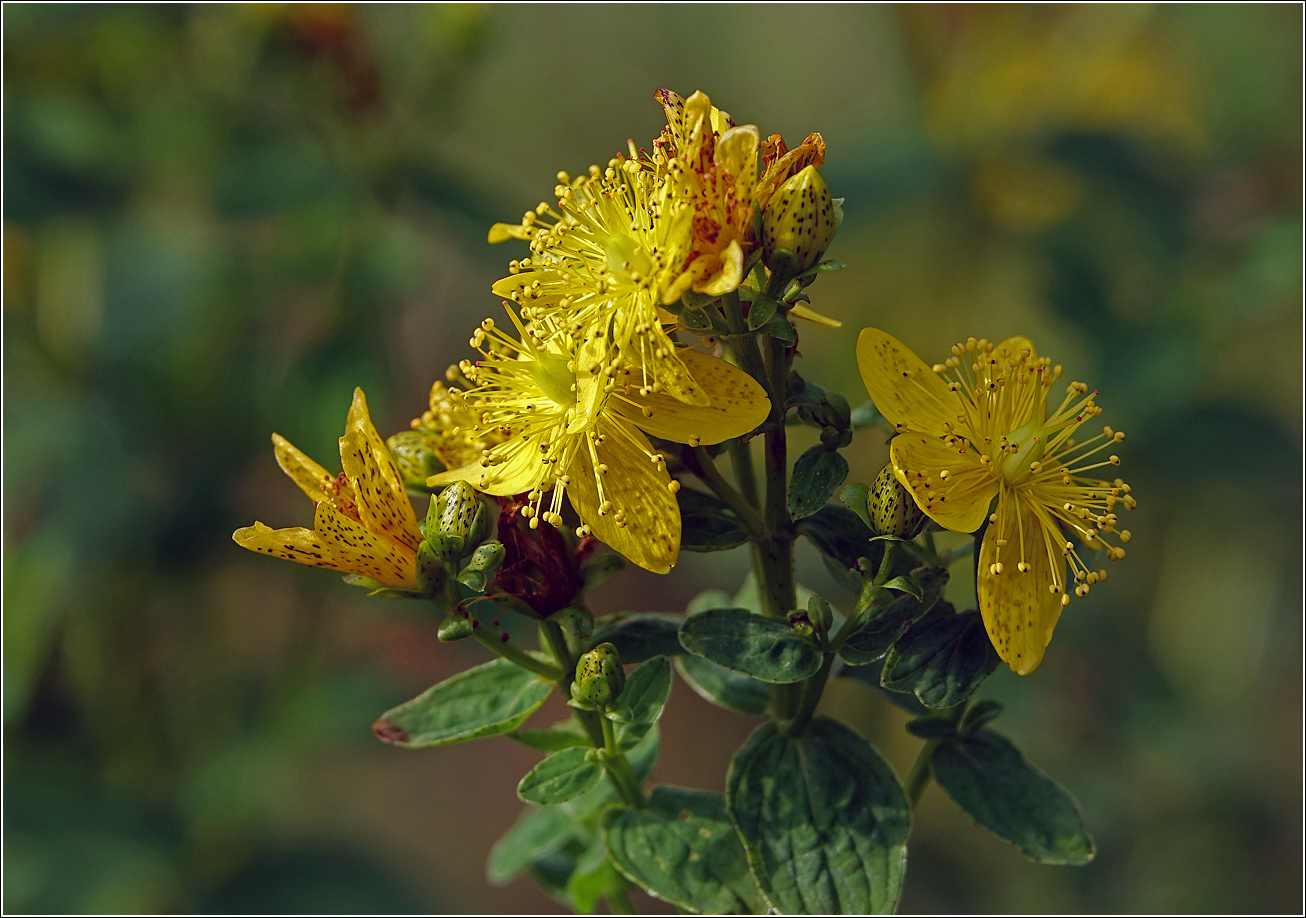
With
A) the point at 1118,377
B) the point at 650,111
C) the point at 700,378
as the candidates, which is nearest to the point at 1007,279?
the point at 1118,377

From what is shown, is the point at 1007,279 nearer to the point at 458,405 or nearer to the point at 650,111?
the point at 650,111

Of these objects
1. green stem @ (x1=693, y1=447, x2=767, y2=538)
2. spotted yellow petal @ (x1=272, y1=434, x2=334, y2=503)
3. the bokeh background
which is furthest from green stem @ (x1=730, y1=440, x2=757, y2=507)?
the bokeh background

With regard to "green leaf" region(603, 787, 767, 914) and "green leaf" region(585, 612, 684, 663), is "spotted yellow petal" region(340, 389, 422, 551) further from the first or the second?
"green leaf" region(603, 787, 767, 914)

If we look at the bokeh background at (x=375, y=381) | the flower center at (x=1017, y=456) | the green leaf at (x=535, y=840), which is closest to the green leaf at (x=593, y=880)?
the green leaf at (x=535, y=840)

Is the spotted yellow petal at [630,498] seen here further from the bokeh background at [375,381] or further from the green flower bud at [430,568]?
the bokeh background at [375,381]

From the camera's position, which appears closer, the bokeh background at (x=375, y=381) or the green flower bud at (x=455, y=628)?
the green flower bud at (x=455, y=628)

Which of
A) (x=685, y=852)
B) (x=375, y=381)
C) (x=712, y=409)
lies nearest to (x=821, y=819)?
(x=685, y=852)
